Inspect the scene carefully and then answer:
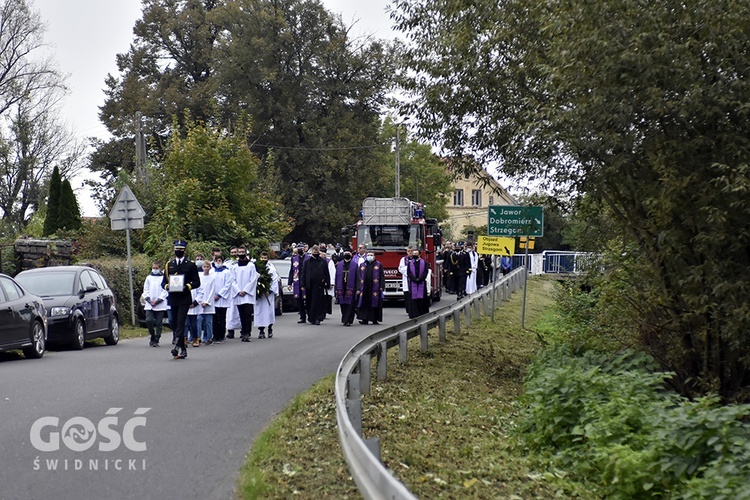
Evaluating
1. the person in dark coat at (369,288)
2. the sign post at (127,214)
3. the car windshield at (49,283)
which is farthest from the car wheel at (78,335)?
the person in dark coat at (369,288)

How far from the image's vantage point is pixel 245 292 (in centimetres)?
2044

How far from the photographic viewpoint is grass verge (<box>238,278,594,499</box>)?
7.61m

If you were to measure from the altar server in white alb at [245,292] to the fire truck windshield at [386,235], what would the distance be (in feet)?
35.1

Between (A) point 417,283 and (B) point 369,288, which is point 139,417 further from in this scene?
(B) point 369,288

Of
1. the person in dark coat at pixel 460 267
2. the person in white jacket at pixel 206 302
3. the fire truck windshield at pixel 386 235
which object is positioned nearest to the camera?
the person in white jacket at pixel 206 302

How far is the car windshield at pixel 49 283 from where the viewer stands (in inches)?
730

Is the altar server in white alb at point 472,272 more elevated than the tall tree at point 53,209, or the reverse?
the tall tree at point 53,209

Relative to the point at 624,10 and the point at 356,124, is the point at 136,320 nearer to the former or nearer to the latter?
the point at 624,10

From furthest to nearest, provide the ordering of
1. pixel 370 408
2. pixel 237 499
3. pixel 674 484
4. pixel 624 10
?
1. pixel 624 10
2. pixel 370 408
3. pixel 674 484
4. pixel 237 499

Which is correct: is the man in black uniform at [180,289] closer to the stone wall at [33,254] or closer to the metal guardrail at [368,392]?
the metal guardrail at [368,392]

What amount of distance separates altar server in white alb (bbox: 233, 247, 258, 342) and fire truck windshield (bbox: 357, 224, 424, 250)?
35.1 feet

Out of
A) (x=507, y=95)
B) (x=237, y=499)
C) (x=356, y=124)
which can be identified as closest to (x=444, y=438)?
(x=237, y=499)

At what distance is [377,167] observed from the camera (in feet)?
175

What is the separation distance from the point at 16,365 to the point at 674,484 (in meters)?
10.2
